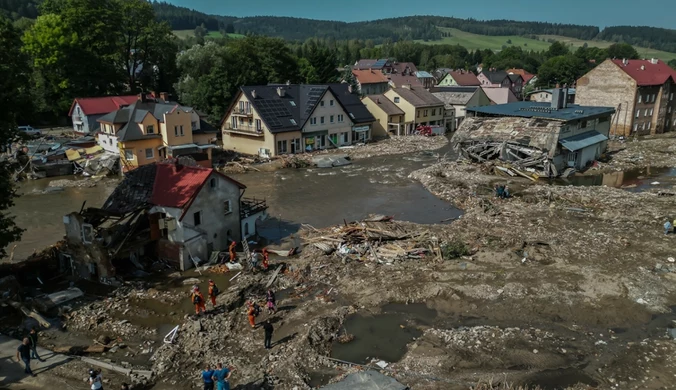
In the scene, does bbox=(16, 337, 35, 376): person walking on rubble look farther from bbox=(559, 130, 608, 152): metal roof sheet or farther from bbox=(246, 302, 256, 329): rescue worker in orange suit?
bbox=(559, 130, 608, 152): metal roof sheet

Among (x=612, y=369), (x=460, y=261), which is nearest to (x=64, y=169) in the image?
(x=460, y=261)

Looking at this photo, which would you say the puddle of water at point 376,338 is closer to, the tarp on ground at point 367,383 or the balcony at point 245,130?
the tarp on ground at point 367,383

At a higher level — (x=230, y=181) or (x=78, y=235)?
(x=230, y=181)

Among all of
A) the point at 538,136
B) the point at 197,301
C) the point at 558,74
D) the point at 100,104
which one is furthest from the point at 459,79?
the point at 197,301

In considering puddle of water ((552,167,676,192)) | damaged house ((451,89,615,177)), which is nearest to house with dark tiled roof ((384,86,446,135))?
damaged house ((451,89,615,177))

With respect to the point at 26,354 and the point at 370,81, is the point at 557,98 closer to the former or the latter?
the point at 26,354

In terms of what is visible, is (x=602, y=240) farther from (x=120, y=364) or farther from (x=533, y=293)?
(x=120, y=364)
